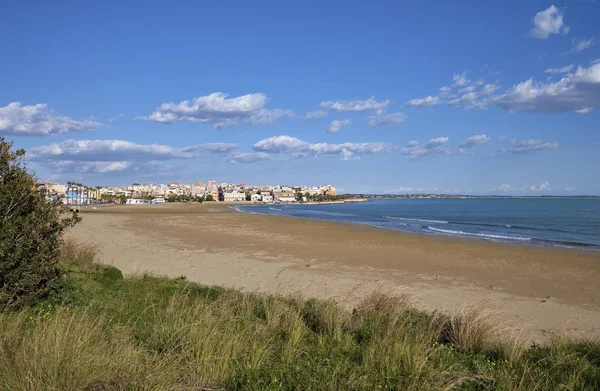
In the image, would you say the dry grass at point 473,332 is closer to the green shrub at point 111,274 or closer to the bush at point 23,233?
the bush at point 23,233

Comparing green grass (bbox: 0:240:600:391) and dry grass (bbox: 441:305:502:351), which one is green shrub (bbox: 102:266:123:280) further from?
dry grass (bbox: 441:305:502:351)

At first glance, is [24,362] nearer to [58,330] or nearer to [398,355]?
[58,330]

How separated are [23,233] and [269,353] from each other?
3.37 metres

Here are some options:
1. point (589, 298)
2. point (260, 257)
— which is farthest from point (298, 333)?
point (260, 257)

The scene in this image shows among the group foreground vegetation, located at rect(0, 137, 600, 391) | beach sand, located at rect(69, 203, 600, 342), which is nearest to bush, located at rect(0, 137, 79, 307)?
foreground vegetation, located at rect(0, 137, 600, 391)

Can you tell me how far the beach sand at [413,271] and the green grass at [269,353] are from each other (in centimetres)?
189

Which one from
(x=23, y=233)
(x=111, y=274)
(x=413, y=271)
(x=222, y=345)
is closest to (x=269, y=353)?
(x=222, y=345)

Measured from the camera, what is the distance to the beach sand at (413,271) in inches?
434

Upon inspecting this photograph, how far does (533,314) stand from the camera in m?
10.6

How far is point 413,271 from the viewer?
55.0 feet

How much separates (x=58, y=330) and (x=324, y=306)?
4097 millimetres

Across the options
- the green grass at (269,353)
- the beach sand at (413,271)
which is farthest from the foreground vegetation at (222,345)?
the beach sand at (413,271)

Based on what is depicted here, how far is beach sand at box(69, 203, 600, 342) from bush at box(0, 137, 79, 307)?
14.6 feet

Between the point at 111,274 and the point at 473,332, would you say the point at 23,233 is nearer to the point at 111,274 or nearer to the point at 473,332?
the point at 111,274
